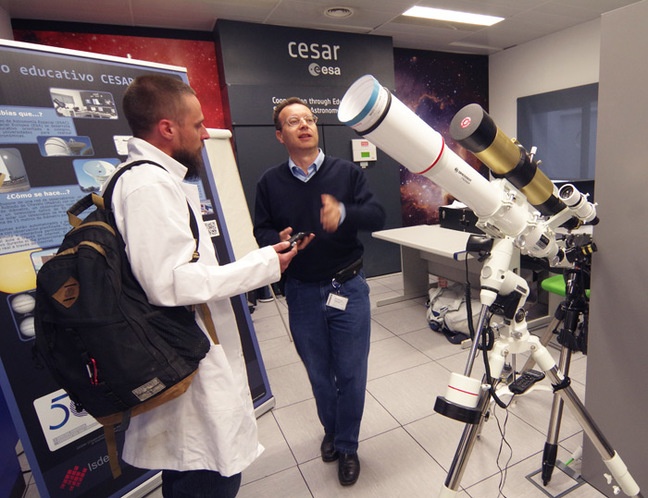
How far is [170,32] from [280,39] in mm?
1091

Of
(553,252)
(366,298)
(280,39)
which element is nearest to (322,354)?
(366,298)

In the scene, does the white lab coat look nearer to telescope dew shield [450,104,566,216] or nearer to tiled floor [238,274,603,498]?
telescope dew shield [450,104,566,216]

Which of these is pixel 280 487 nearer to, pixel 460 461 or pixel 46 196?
pixel 460 461

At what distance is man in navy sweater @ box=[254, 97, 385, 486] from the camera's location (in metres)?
1.49

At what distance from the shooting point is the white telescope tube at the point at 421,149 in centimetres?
78

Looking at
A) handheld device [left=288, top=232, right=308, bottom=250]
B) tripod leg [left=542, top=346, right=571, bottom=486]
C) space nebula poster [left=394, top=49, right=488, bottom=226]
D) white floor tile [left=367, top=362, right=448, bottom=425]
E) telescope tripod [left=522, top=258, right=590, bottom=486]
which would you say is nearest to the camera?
handheld device [left=288, top=232, right=308, bottom=250]

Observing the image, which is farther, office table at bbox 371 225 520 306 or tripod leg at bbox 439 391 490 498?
office table at bbox 371 225 520 306

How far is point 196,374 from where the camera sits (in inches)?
37.9

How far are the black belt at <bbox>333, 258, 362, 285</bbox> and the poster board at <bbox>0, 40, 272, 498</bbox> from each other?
109 centimetres

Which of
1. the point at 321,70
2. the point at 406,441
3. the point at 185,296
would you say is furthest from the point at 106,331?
the point at 321,70

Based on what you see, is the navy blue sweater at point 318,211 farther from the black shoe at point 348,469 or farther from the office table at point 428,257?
the office table at point 428,257

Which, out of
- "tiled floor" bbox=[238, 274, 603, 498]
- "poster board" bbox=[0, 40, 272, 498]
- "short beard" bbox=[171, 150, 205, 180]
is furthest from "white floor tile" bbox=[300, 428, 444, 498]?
→ "short beard" bbox=[171, 150, 205, 180]

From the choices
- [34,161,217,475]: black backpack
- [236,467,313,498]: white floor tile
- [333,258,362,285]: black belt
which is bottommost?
[236,467,313,498]: white floor tile

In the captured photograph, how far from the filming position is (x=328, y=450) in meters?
1.73
